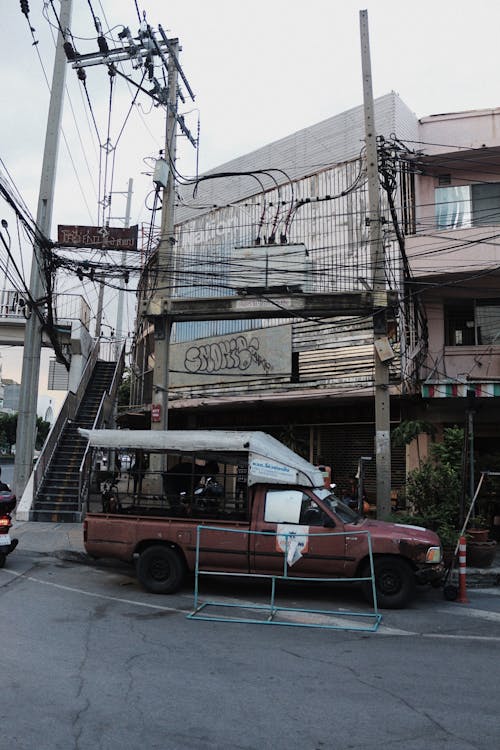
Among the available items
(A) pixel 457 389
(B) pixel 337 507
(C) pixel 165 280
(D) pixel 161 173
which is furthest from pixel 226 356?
(B) pixel 337 507

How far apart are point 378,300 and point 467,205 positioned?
19.1 feet

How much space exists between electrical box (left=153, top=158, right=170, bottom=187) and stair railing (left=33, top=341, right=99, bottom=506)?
299 inches

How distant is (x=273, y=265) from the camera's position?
49.4 ft

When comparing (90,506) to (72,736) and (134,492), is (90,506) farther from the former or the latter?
(72,736)

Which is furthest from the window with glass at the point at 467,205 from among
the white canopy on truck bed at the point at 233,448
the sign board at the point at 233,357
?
the white canopy on truck bed at the point at 233,448

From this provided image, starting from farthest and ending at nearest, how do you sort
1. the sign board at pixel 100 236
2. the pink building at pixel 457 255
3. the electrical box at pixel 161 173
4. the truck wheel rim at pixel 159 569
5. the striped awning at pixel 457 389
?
the sign board at pixel 100 236 → the pink building at pixel 457 255 → the striped awning at pixel 457 389 → the electrical box at pixel 161 173 → the truck wheel rim at pixel 159 569

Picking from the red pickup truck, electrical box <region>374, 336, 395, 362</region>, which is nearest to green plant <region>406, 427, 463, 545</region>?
electrical box <region>374, 336, 395, 362</region>

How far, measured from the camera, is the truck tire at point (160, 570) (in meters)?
8.54

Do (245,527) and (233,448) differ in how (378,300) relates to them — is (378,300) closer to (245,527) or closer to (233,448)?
(233,448)

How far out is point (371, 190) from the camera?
466 inches

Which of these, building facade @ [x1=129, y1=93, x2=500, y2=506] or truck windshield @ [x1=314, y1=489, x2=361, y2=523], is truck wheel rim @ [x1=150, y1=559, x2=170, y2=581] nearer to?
truck windshield @ [x1=314, y1=489, x2=361, y2=523]

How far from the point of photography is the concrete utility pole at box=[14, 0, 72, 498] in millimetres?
16234

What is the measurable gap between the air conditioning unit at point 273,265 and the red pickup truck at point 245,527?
6.44 m

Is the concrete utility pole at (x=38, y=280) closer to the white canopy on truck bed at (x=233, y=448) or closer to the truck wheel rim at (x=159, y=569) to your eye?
the white canopy on truck bed at (x=233, y=448)
